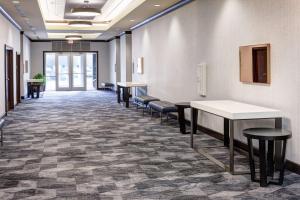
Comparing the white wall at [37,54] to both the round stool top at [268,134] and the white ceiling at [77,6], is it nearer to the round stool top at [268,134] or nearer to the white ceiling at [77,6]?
the white ceiling at [77,6]

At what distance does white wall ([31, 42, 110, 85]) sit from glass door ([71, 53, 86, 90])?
38.0 inches

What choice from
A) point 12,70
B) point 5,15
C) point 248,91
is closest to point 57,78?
point 12,70

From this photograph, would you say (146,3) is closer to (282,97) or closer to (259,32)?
(259,32)

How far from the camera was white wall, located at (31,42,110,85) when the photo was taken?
74.9 ft

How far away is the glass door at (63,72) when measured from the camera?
23734mm

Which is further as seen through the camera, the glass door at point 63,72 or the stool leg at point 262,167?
the glass door at point 63,72

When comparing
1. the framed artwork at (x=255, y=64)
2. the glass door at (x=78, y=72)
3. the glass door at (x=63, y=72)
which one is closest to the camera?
the framed artwork at (x=255, y=64)

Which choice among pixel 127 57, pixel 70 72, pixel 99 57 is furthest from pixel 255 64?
pixel 70 72

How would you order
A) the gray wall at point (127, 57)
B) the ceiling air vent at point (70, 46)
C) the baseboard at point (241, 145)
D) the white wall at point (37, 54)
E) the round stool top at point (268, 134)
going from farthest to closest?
the ceiling air vent at point (70, 46) < the white wall at point (37, 54) < the gray wall at point (127, 57) < the baseboard at point (241, 145) < the round stool top at point (268, 134)

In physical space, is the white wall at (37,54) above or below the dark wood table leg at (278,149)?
above

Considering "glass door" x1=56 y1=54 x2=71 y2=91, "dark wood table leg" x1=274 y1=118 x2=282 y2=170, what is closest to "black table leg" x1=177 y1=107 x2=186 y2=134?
"dark wood table leg" x1=274 y1=118 x2=282 y2=170

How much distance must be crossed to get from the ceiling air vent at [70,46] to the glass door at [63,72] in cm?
56

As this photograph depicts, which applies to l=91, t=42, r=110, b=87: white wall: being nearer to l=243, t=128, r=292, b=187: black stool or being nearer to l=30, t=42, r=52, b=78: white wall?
l=30, t=42, r=52, b=78: white wall

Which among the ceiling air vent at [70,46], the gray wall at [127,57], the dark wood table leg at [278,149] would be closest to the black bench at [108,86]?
the ceiling air vent at [70,46]
